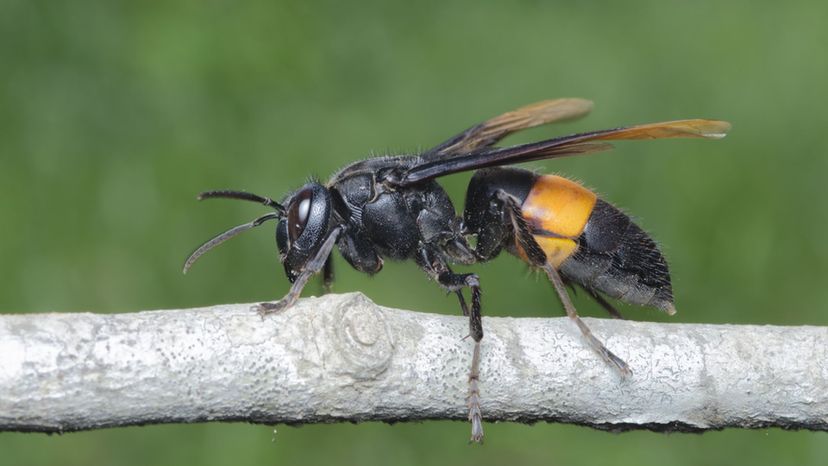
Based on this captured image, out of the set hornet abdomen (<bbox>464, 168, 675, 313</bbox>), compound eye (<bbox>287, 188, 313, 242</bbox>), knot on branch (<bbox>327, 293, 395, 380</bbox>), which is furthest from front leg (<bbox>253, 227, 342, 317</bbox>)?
hornet abdomen (<bbox>464, 168, 675, 313</bbox>)

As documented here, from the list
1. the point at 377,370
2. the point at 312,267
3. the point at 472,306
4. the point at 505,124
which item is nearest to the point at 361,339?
the point at 377,370

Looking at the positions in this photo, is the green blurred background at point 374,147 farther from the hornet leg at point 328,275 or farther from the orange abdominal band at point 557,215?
the orange abdominal band at point 557,215

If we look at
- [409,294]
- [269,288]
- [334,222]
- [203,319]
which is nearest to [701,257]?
[409,294]

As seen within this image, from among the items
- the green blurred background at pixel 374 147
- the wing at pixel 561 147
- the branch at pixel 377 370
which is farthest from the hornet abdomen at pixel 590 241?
the green blurred background at pixel 374 147

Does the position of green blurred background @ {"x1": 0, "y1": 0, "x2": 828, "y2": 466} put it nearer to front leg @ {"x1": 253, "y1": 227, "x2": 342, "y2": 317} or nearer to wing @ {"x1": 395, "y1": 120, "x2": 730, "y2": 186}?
wing @ {"x1": 395, "y1": 120, "x2": 730, "y2": 186}

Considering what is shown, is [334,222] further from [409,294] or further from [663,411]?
[409,294]

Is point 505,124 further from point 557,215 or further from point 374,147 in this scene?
point 374,147
